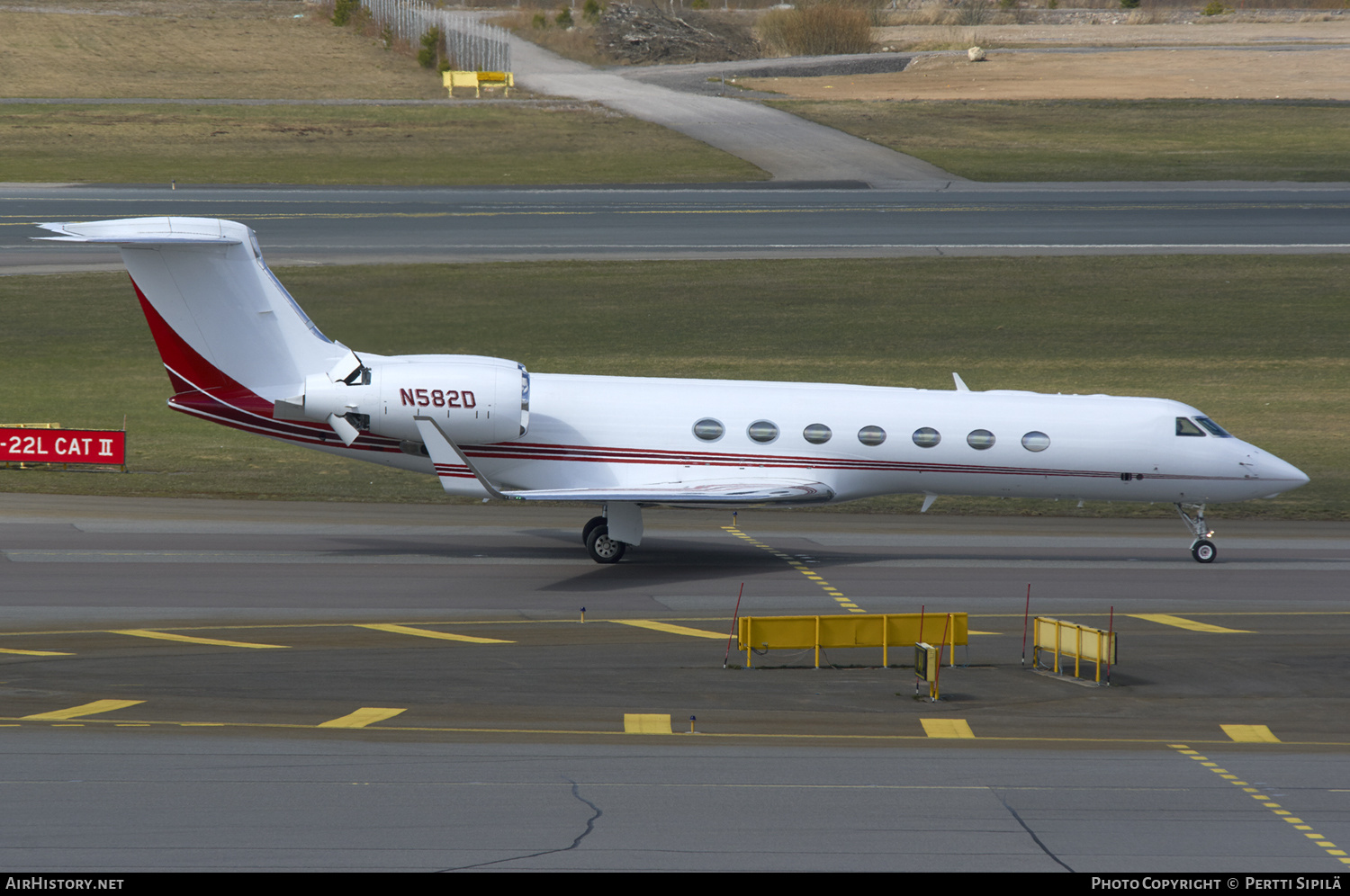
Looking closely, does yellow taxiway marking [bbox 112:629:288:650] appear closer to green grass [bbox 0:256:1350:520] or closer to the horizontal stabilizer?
the horizontal stabilizer

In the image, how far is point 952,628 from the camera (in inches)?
737

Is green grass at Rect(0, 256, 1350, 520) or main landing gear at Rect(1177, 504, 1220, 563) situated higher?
green grass at Rect(0, 256, 1350, 520)

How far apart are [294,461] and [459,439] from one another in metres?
11.7

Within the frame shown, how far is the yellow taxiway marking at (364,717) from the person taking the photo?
15.9 metres

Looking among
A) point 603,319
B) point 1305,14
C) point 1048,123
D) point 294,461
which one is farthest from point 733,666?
point 1305,14

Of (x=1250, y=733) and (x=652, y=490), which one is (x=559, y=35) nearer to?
(x=652, y=490)

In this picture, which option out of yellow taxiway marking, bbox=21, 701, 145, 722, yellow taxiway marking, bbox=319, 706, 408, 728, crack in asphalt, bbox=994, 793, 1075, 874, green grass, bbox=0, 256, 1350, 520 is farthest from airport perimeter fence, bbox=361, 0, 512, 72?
crack in asphalt, bbox=994, 793, 1075, 874

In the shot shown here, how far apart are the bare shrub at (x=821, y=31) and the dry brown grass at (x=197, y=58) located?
99.9 feet

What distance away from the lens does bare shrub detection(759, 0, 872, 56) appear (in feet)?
352

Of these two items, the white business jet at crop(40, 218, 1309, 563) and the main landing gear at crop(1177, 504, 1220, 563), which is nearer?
the white business jet at crop(40, 218, 1309, 563)

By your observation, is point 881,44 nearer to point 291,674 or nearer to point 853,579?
point 853,579

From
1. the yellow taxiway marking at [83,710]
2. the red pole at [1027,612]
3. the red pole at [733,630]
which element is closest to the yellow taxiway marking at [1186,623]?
the red pole at [1027,612]

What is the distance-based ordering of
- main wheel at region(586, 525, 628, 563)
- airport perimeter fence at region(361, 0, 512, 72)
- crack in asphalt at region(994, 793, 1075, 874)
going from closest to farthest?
1. crack in asphalt at region(994, 793, 1075, 874)
2. main wheel at region(586, 525, 628, 563)
3. airport perimeter fence at region(361, 0, 512, 72)

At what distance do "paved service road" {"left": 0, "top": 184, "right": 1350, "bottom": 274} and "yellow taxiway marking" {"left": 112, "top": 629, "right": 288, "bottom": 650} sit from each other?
30.6 metres
